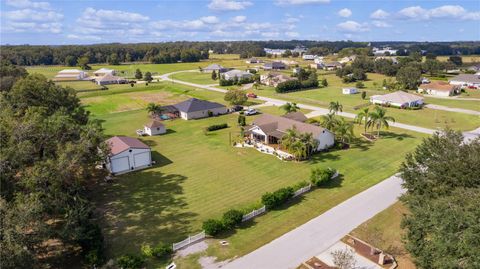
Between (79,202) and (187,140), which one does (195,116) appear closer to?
(187,140)

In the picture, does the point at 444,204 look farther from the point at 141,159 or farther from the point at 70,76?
the point at 70,76

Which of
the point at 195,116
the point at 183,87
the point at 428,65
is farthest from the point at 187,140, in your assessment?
the point at 428,65

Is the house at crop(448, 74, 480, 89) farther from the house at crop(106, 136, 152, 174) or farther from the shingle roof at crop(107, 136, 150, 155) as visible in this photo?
the shingle roof at crop(107, 136, 150, 155)

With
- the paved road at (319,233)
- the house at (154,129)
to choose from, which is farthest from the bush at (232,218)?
the house at (154,129)

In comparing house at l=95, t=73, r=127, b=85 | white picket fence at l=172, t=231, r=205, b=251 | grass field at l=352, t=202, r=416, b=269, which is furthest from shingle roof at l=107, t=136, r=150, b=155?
house at l=95, t=73, r=127, b=85

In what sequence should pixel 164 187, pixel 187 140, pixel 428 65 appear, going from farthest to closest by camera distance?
pixel 428 65
pixel 187 140
pixel 164 187

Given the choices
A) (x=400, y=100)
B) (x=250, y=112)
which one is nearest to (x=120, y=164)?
(x=250, y=112)

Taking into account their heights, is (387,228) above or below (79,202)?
below

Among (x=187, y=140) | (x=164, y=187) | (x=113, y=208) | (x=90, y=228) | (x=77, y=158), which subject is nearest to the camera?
(x=90, y=228)
